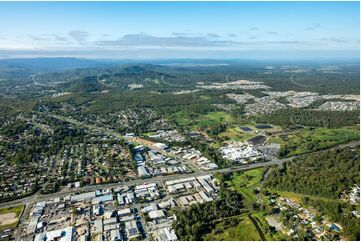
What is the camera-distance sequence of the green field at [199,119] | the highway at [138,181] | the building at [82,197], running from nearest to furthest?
the building at [82,197]
the highway at [138,181]
the green field at [199,119]

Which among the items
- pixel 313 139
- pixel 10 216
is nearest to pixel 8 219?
pixel 10 216

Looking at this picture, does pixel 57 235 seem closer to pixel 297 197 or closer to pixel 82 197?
pixel 82 197

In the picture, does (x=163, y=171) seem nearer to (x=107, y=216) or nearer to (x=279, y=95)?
(x=107, y=216)

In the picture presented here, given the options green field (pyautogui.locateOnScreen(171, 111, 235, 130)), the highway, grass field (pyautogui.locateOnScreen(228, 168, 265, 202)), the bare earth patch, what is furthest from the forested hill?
the bare earth patch

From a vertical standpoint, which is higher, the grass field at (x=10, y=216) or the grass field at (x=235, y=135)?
the grass field at (x=235, y=135)

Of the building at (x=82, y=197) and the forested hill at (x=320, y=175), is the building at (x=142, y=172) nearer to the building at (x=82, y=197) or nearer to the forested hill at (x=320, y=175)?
the building at (x=82, y=197)

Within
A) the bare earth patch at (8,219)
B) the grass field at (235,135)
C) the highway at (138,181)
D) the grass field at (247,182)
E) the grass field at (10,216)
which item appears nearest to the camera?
the grass field at (10,216)

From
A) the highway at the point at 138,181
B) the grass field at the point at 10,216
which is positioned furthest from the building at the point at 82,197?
the grass field at the point at 10,216
